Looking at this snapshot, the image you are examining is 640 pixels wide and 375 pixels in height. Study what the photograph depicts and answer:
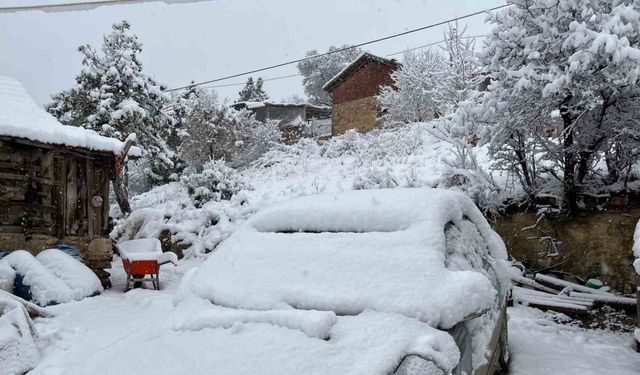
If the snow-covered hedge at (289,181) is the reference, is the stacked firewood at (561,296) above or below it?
below

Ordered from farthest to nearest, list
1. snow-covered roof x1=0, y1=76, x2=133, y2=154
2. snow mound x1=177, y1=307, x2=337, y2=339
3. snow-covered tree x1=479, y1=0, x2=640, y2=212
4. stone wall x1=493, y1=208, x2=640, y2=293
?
snow-covered roof x1=0, y1=76, x2=133, y2=154
stone wall x1=493, y1=208, x2=640, y2=293
snow-covered tree x1=479, y1=0, x2=640, y2=212
snow mound x1=177, y1=307, x2=337, y2=339

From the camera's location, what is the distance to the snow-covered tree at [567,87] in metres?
5.87

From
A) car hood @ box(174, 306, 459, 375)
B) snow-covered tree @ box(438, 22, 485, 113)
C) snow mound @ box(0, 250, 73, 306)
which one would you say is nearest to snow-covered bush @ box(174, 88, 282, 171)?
snow-covered tree @ box(438, 22, 485, 113)

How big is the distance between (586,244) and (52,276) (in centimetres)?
840

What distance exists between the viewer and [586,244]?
7012 millimetres

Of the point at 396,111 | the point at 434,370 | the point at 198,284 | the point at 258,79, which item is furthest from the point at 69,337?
the point at 258,79

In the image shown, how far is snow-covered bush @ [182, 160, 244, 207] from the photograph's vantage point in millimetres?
13195

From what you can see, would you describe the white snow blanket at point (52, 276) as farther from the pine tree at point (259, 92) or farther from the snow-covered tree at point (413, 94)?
the pine tree at point (259, 92)

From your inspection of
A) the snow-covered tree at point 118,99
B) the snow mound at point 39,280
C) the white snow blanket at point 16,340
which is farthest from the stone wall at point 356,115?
the white snow blanket at point 16,340

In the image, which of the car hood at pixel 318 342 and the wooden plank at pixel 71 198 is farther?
the wooden plank at pixel 71 198

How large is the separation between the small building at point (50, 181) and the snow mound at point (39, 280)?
108 cm

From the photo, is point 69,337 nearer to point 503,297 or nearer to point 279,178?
point 503,297

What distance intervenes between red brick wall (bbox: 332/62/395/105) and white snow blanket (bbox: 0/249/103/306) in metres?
18.4

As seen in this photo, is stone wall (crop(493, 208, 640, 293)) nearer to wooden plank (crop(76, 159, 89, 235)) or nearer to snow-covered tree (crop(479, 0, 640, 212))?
snow-covered tree (crop(479, 0, 640, 212))
